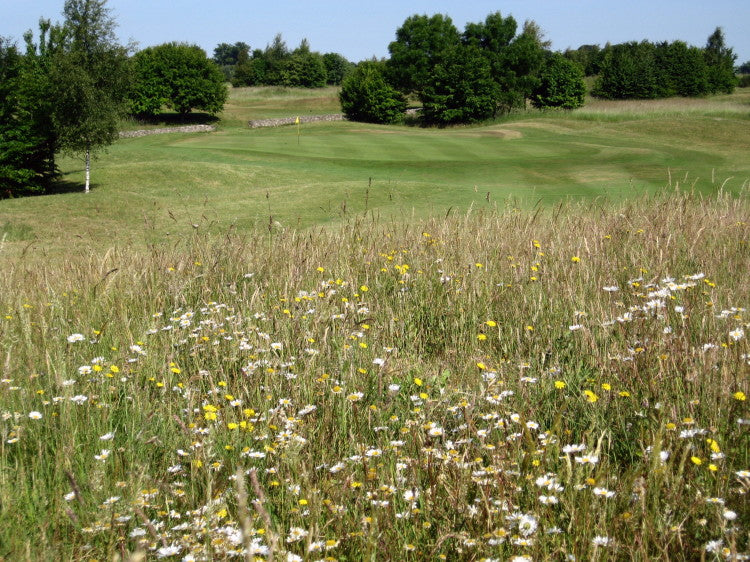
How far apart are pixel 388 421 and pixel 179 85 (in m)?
57.7

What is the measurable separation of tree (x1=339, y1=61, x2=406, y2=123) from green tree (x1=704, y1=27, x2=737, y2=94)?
3584 centimetres

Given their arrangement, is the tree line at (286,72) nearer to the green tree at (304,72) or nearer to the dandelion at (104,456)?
the green tree at (304,72)

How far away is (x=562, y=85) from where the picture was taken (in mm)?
54281

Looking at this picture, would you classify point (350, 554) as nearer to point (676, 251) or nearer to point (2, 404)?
point (2, 404)

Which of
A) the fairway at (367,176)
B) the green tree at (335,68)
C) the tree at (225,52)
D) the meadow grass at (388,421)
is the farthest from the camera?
the tree at (225,52)

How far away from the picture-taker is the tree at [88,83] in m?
21.7

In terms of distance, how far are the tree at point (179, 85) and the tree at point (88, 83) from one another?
30.9 metres

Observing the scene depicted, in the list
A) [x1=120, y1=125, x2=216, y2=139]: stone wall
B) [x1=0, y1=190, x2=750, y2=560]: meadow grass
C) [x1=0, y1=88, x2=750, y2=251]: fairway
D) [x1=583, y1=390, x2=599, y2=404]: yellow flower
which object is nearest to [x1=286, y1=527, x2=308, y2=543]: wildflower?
[x1=0, y1=190, x2=750, y2=560]: meadow grass

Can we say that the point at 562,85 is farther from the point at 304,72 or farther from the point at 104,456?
the point at 104,456

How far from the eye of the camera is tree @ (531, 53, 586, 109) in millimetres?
53938

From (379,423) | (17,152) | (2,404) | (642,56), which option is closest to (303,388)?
(379,423)

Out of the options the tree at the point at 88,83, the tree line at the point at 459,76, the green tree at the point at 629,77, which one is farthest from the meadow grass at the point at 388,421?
the green tree at the point at 629,77

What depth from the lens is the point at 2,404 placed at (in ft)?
9.80

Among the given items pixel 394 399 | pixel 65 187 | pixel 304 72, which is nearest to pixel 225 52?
pixel 304 72
